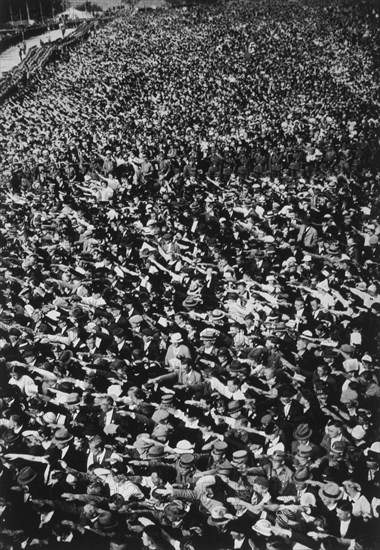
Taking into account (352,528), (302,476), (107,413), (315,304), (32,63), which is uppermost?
(32,63)

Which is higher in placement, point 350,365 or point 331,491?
point 331,491

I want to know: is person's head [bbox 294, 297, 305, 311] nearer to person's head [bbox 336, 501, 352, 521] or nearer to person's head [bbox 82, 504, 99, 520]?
person's head [bbox 336, 501, 352, 521]

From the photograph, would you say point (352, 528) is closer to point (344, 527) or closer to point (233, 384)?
point (344, 527)

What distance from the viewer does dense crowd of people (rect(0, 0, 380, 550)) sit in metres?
6.04

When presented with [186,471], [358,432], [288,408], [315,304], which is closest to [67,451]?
[186,471]

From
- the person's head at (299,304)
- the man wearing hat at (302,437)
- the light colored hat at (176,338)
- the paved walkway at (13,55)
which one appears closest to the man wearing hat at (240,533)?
the man wearing hat at (302,437)

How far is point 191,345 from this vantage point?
8.75 m

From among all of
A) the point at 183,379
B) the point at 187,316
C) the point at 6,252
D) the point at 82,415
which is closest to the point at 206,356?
the point at 183,379

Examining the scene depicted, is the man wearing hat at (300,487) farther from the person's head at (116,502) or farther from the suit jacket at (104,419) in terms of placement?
the suit jacket at (104,419)

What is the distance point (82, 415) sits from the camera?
7352 mm

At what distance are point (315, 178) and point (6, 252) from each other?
388 inches

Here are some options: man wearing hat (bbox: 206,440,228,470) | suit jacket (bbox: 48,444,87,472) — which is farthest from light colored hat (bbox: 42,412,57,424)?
man wearing hat (bbox: 206,440,228,470)

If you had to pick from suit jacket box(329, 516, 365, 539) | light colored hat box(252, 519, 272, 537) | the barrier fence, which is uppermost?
the barrier fence

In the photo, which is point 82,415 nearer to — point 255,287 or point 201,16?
point 255,287
